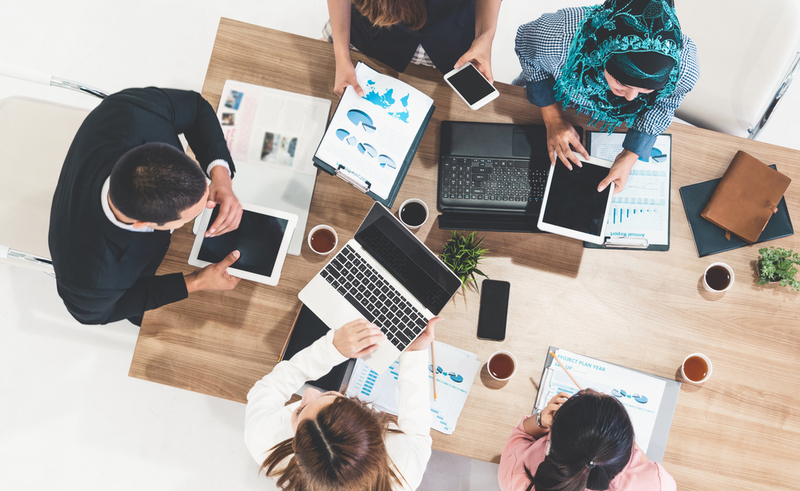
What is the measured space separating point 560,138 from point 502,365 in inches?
27.9

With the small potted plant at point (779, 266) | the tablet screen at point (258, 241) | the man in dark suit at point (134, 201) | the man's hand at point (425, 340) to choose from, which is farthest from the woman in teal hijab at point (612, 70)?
the man in dark suit at point (134, 201)

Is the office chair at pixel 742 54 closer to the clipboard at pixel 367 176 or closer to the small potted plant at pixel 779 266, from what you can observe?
the small potted plant at pixel 779 266

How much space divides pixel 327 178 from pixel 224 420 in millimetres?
1479

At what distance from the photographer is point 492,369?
1.35 metres

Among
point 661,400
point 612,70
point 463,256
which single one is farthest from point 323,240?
point 661,400

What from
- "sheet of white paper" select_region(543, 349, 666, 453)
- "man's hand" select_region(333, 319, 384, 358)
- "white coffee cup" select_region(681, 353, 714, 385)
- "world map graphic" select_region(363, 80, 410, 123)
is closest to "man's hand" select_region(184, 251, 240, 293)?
"man's hand" select_region(333, 319, 384, 358)

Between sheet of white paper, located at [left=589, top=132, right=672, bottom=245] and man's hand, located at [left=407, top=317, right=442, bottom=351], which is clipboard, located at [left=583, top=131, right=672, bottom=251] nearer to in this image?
sheet of white paper, located at [left=589, top=132, right=672, bottom=245]

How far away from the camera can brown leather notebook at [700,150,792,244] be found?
1379 mm

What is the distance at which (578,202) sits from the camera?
132 cm

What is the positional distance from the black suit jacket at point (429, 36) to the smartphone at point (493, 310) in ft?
2.41

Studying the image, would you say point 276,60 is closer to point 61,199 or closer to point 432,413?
point 61,199

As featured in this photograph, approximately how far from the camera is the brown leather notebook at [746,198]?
1379mm

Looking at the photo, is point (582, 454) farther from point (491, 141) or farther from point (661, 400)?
point (491, 141)

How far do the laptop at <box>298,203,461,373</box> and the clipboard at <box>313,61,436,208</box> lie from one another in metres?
0.06
